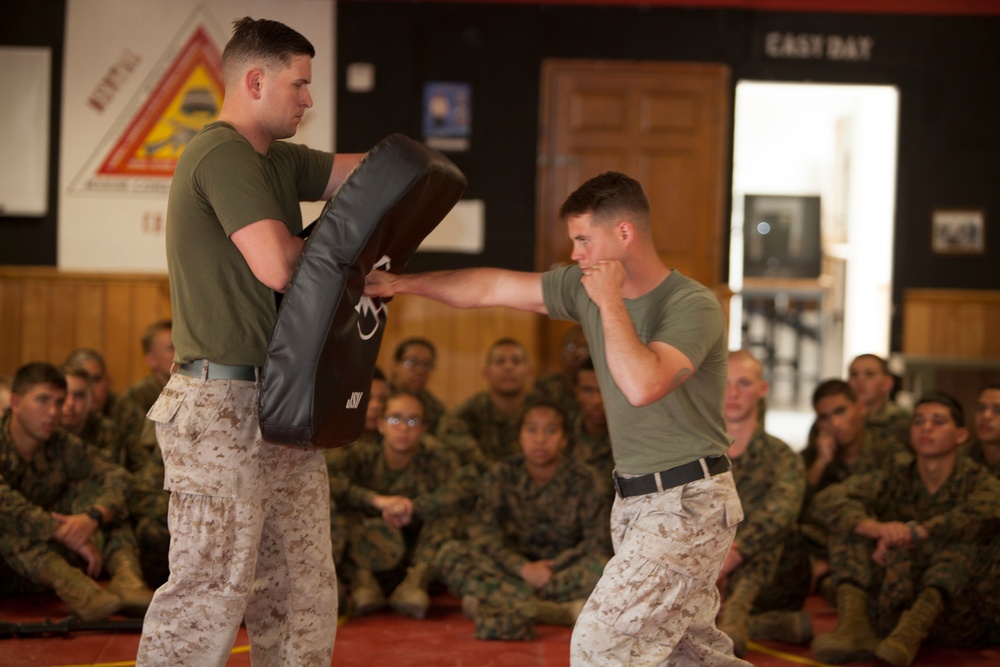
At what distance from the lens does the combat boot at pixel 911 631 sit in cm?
369

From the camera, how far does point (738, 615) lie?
393 centimetres

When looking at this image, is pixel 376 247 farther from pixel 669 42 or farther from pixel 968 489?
pixel 669 42

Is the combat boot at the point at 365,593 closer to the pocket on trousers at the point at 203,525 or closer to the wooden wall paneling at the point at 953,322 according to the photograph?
the pocket on trousers at the point at 203,525

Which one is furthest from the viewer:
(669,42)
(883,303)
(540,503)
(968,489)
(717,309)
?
(883,303)

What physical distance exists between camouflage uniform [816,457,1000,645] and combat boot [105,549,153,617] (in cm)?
248

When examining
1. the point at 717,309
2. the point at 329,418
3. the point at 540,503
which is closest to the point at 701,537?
the point at 717,309

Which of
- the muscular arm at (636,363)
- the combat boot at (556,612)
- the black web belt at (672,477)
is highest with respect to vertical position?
the muscular arm at (636,363)

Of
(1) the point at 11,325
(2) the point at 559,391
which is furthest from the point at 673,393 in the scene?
(1) the point at 11,325

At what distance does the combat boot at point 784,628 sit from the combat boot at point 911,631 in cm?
28

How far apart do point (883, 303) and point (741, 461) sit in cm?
494

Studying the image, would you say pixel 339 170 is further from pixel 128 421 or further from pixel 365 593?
pixel 128 421

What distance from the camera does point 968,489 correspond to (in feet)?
13.6

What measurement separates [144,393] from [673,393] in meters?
3.49

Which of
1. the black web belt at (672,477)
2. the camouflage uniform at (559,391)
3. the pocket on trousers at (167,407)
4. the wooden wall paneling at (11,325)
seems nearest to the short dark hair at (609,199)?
the black web belt at (672,477)
